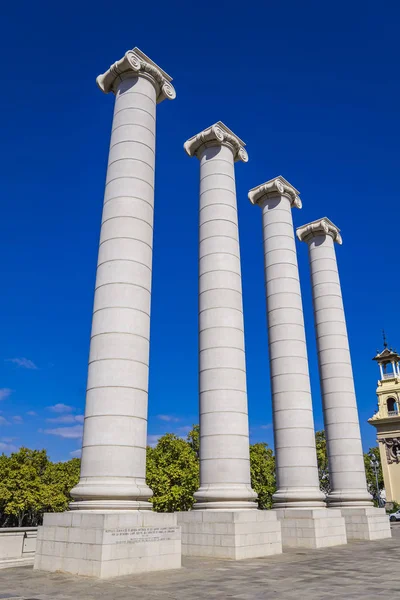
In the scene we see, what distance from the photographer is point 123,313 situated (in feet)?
110

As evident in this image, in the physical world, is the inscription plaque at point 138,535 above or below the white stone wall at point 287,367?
below

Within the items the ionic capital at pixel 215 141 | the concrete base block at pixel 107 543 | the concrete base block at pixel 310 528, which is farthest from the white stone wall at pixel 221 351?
the concrete base block at pixel 107 543

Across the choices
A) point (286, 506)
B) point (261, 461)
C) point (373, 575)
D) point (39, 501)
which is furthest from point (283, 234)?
point (39, 501)

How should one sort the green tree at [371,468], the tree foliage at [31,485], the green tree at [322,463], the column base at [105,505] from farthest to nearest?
the green tree at [371,468]
the green tree at [322,463]
the tree foliage at [31,485]
the column base at [105,505]

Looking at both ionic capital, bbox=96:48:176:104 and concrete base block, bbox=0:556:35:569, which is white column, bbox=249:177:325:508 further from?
concrete base block, bbox=0:556:35:569

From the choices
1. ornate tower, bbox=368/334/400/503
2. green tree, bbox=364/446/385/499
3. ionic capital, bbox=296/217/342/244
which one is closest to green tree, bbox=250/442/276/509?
ornate tower, bbox=368/334/400/503

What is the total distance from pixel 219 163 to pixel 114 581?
37607 millimetres

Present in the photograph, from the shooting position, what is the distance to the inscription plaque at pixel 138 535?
2655cm

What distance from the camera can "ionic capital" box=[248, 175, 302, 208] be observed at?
194 feet

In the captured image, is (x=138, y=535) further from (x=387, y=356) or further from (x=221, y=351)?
(x=387, y=356)

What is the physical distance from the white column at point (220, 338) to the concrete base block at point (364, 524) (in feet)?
60.8

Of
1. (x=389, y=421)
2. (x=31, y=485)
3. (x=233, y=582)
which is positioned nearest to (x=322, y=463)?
(x=389, y=421)

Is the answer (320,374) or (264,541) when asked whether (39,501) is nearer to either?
(320,374)

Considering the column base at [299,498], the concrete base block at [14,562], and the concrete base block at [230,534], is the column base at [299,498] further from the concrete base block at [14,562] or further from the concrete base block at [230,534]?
the concrete base block at [14,562]
